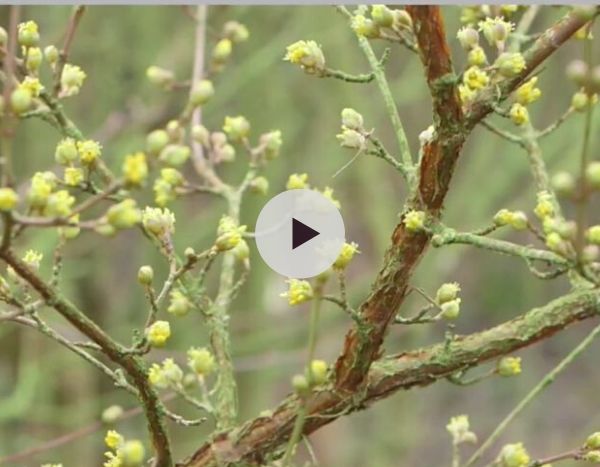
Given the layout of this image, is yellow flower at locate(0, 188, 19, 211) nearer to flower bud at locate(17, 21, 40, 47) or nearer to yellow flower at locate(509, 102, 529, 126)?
flower bud at locate(17, 21, 40, 47)

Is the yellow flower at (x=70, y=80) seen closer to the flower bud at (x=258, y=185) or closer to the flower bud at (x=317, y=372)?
the flower bud at (x=258, y=185)

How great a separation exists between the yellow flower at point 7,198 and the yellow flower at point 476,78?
0.47 m

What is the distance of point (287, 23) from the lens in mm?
3770

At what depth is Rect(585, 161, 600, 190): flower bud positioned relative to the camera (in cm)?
83

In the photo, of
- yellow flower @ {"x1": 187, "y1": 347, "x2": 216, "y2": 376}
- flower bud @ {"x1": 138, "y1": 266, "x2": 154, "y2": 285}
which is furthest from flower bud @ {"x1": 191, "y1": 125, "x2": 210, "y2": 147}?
flower bud @ {"x1": 138, "y1": 266, "x2": 154, "y2": 285}

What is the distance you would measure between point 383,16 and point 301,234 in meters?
0.25

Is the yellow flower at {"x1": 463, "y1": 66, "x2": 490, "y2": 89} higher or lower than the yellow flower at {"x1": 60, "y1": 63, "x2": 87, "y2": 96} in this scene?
lower

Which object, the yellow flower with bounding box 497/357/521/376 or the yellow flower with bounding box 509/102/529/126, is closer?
the yellow flower with bounding box 509/102/529/126

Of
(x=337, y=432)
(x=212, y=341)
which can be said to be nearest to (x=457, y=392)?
(x=337, y=432)

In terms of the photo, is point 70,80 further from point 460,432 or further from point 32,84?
point 460,432

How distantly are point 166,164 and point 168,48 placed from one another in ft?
10.1

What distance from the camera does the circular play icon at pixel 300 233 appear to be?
109 centimetres

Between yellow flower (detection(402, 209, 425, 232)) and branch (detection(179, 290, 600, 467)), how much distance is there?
198mm

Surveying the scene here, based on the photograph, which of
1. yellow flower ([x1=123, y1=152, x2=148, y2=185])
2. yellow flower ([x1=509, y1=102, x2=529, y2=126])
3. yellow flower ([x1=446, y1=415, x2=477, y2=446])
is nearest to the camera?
yellow flower ([x1=123, y1=152, x2=148, y2=185])
